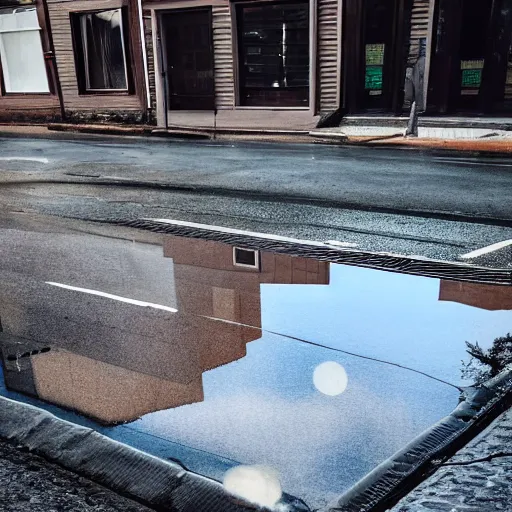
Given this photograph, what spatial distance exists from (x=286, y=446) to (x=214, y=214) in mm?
5060

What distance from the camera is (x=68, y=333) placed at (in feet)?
14.5

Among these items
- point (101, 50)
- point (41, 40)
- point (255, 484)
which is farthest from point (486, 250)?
point (41, 40)

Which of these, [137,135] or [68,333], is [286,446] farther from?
[137,135]

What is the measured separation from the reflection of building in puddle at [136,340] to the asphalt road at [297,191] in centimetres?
157

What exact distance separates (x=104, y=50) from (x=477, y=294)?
19.8m

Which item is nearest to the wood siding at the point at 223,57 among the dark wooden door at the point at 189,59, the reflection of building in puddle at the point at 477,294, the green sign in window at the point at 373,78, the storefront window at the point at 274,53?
the dark wooden door at the point at 189,59

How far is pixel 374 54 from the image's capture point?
687 inches

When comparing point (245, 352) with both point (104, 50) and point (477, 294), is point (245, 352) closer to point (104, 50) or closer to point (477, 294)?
point (477, 294)

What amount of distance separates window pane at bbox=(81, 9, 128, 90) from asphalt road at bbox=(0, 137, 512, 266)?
7971mm

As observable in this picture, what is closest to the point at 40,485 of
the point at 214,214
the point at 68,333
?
the point at 68,333

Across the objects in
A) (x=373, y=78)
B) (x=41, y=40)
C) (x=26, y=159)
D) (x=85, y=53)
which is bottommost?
(x=26, y=159)

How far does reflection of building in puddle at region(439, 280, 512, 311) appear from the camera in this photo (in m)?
4.79

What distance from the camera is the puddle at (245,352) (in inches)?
Answer: 121

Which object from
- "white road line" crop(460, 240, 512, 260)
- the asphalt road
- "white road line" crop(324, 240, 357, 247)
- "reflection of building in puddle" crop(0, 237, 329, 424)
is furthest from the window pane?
"white road line" crop(460, 240, 512, 260)
